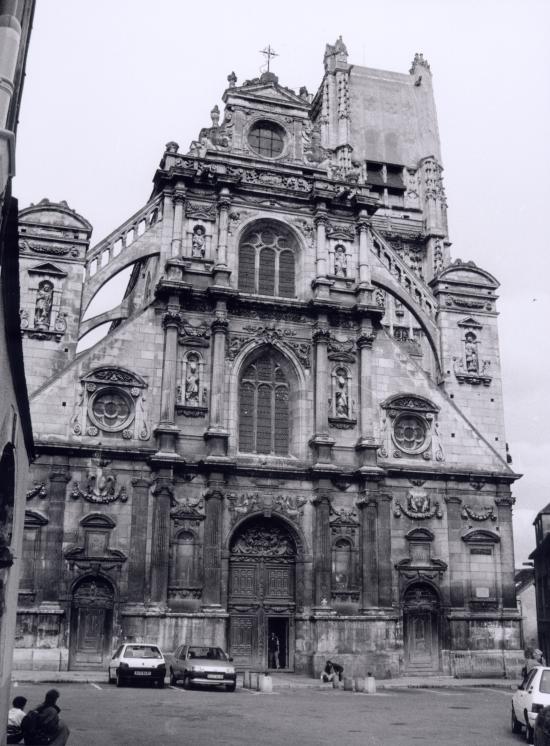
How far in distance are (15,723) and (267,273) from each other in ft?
71.5

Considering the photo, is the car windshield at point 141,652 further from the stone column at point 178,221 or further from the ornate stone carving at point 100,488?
the stone column at point 178,221

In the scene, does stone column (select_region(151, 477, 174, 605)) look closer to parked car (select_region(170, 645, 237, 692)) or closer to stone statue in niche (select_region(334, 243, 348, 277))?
parked car (select_region(170, 645, 237, 692))

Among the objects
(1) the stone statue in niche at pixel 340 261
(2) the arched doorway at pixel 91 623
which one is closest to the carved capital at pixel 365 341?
(1) the stone statue in niche at pixel 340 261

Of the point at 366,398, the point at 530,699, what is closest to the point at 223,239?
the point at 366,398

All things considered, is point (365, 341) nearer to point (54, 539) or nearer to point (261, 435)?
point (261, 435)

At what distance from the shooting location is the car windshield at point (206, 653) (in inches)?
886

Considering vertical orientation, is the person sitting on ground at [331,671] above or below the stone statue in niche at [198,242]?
below

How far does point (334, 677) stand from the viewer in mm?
24422

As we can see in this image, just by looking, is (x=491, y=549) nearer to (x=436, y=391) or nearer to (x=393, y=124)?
(x=436, y=391)

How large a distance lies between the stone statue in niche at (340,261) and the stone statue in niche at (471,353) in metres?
5.29

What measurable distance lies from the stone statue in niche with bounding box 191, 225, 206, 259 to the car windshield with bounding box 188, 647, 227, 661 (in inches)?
541

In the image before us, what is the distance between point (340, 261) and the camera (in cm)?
3219

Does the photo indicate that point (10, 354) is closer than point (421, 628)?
Yes

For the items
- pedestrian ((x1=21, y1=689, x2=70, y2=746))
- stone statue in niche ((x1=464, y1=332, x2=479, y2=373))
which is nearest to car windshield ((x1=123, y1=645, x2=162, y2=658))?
pedestrian ((x1=21, y1=689, x2=70, y2=746))
